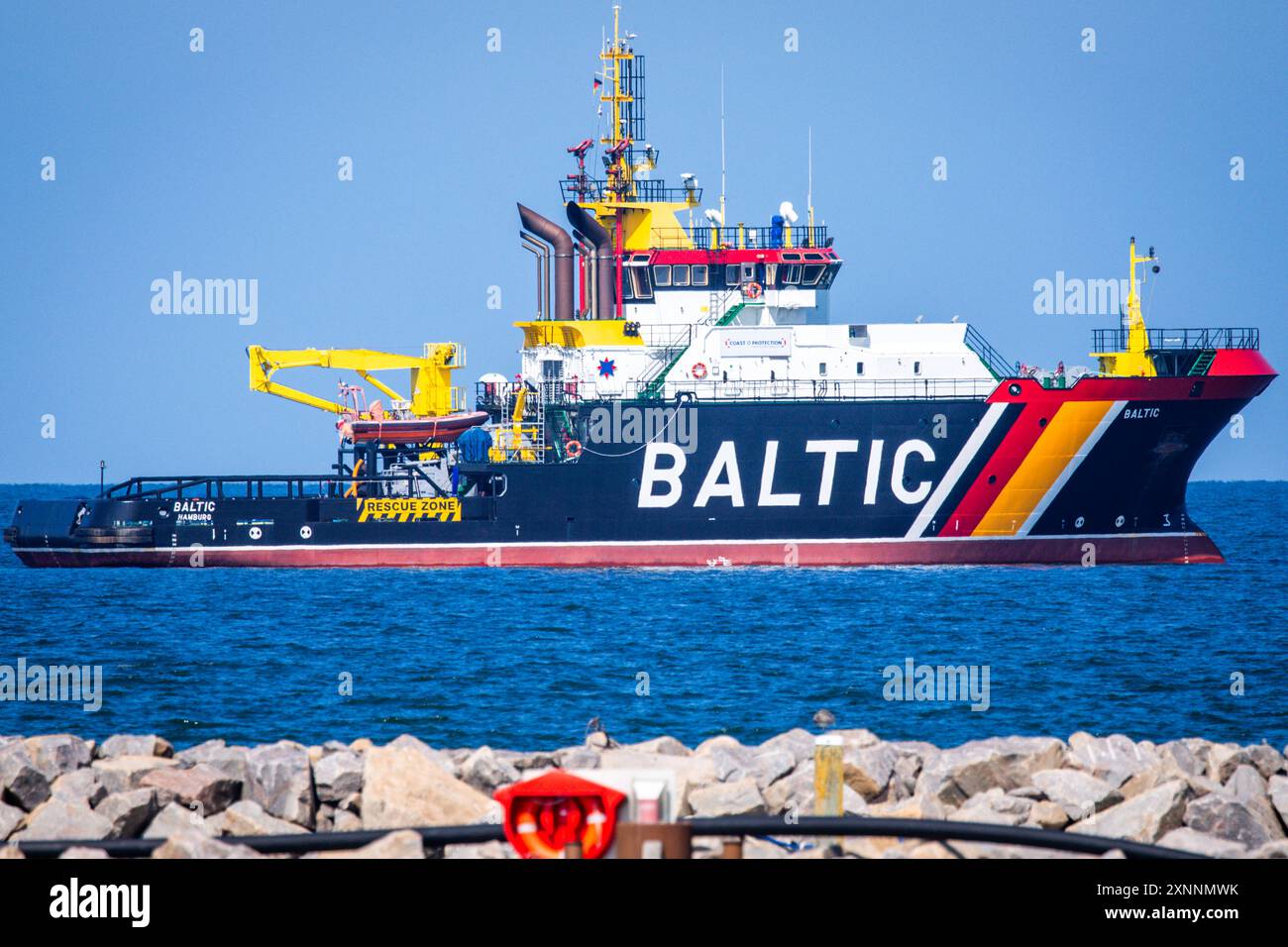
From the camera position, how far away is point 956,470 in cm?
3622

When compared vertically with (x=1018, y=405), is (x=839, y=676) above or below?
below

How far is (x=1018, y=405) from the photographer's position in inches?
1414

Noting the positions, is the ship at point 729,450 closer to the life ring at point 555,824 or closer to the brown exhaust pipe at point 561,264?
the brown exhaust pipe at point 561,264

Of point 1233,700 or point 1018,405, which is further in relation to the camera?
point 1018,405

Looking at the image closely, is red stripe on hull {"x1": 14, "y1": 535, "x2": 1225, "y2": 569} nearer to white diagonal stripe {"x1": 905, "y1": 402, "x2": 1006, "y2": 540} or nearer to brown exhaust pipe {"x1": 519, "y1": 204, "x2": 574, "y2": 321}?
white diagonal stripe {"x1": 905, "y1": 402, "x2": 1006, "y2": 540}

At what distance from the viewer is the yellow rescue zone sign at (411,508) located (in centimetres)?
3819

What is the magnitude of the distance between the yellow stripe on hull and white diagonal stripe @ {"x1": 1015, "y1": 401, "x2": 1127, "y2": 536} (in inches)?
2.5

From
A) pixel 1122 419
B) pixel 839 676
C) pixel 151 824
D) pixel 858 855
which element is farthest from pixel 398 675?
pixel 1122 419

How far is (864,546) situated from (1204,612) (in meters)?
8.02

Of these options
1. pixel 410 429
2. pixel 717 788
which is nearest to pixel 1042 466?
pixel 410 429

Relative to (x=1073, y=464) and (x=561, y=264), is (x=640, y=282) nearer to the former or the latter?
(x=561, y=264)

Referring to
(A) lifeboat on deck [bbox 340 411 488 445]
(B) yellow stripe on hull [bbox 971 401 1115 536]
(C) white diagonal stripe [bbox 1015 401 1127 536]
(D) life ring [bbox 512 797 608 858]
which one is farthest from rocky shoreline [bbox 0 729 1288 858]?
(A) lifeboat on deck [bbox 340 411 488 445]

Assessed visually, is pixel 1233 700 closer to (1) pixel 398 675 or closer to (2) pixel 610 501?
(1) pixel 398 675

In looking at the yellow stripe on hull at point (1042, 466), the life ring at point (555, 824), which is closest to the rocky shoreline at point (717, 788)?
the life ring at point (555, 824)
